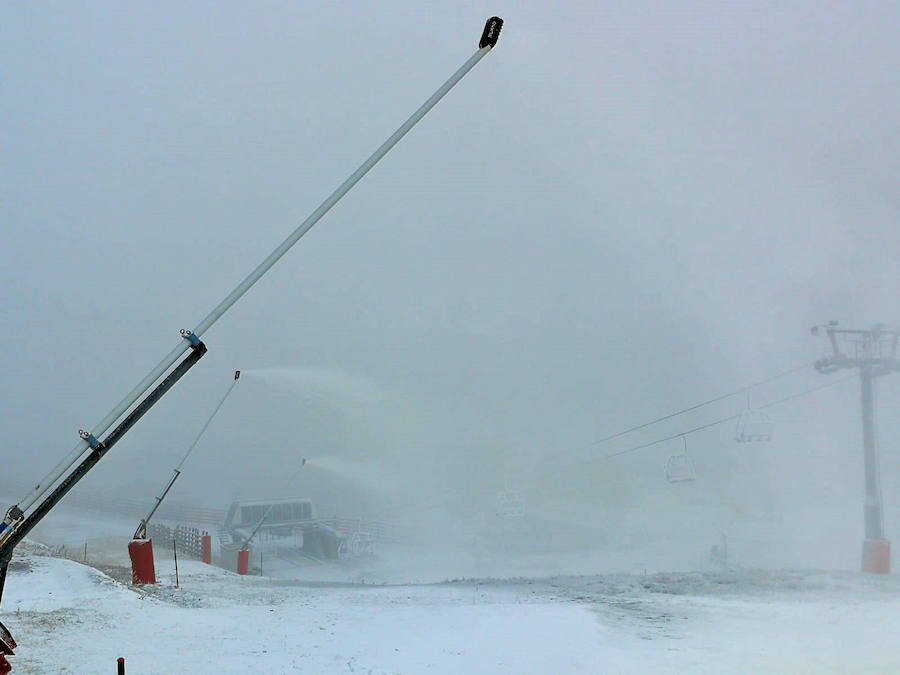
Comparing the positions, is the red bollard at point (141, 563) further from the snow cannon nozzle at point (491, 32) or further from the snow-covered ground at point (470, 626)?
the snow cannon nozzle at point (491, 32)

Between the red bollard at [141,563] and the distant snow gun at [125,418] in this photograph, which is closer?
the distant snow gun at [125,418]

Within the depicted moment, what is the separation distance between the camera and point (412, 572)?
3303 centimetres

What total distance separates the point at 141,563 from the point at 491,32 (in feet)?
53.5

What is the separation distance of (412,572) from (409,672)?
2300 cm

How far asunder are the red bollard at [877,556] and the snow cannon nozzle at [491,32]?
22.8 m

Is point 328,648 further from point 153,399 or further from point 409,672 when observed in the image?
point 153,399

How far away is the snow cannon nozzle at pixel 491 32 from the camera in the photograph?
9.85 metres

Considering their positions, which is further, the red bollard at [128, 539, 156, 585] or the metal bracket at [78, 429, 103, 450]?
the red bollard at [128, 539, 156, 585]

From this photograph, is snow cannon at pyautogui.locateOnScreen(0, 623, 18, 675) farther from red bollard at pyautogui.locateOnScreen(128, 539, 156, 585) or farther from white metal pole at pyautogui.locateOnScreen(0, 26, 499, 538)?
red bollard at pyautogui.locateOnScreen(128, 539, 156, 585)

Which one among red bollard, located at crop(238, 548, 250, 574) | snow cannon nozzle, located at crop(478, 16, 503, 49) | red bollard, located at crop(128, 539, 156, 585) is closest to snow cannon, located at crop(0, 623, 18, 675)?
snow cannon nozzle, located at crop(478, 16, 503, 49)

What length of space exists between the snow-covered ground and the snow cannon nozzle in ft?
29.8

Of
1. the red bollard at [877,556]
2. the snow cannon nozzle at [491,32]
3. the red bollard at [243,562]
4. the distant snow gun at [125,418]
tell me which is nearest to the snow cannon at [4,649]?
the distant snow gun at [125,418]

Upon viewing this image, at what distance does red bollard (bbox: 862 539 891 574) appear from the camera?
24.4 meters

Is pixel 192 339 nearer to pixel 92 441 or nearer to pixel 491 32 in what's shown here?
pixel 92 441
